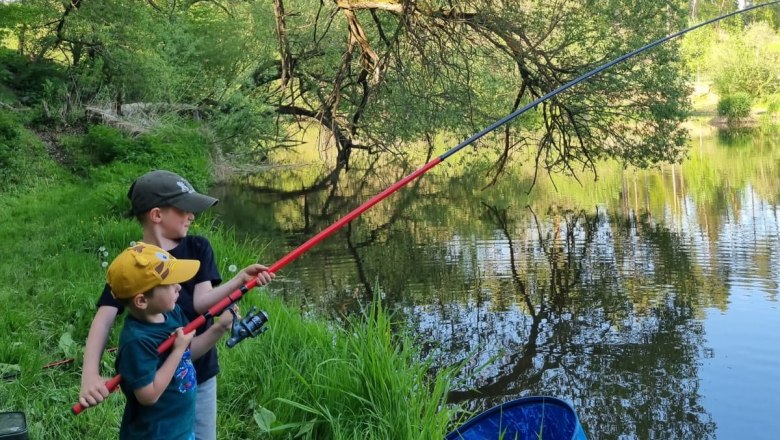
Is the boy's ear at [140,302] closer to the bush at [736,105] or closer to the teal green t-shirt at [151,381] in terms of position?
the teal green t-shirt at [151,381]

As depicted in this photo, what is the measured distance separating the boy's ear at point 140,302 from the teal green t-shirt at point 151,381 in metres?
0.06

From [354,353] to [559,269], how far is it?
20.7 ft

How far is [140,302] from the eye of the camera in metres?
1.98

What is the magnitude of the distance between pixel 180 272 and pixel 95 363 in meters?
0.36

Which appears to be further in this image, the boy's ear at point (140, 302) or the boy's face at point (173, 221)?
the boy's face at point (173, 221)

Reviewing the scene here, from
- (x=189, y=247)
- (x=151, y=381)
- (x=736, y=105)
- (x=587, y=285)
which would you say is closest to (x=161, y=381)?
(x=151, y=381)

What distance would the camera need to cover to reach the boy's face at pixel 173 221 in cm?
236

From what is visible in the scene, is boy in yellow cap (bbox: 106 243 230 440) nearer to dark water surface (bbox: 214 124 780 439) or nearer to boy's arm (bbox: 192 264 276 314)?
boy's arm (bbox: 192 264 276 314)

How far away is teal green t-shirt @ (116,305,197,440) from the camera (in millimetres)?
1939

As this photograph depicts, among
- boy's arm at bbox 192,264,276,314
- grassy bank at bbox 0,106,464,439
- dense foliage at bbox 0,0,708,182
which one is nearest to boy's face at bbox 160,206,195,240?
boy's arm at bbox 192,264,276,314

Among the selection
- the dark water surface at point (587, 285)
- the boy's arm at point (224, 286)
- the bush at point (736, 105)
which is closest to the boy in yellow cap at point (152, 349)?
the boy's arm at point (224, 286)

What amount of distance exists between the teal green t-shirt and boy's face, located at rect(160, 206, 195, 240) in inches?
13.0

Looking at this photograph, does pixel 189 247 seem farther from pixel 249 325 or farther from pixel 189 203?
pixel 249 325

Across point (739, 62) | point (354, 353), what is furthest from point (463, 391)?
point (739, 62)
